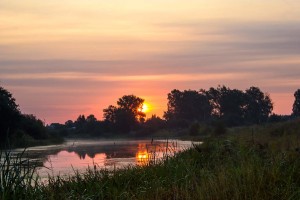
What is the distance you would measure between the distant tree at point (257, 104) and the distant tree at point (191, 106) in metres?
11.3

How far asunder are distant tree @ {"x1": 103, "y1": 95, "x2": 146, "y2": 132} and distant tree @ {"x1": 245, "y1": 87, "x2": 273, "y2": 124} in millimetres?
26681

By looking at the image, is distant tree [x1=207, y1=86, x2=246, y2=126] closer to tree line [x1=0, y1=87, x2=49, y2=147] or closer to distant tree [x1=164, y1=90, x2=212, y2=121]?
distant tree [x1=164, y1=90, x2=212, y2=121]

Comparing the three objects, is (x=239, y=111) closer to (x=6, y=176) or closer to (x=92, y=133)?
(x=92, y=133)

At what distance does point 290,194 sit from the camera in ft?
28.9

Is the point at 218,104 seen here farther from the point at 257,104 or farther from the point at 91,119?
the point at 91,119

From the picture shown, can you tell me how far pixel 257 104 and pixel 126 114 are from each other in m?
37.8

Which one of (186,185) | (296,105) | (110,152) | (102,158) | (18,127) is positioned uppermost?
(296,105)

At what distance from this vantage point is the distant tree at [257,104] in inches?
4951

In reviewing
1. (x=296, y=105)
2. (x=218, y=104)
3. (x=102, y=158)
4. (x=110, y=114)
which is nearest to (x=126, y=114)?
(x=110, y=114)

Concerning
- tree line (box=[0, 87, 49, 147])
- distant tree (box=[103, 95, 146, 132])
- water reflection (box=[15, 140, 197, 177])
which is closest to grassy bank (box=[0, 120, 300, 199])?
water reflection (box=[15, 140, 197, 177])

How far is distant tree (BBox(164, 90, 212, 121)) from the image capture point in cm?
13412

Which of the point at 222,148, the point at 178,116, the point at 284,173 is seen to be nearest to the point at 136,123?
the point at 178,116

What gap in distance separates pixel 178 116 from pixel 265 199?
12772 centimetres

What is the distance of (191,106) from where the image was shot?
13412cm
